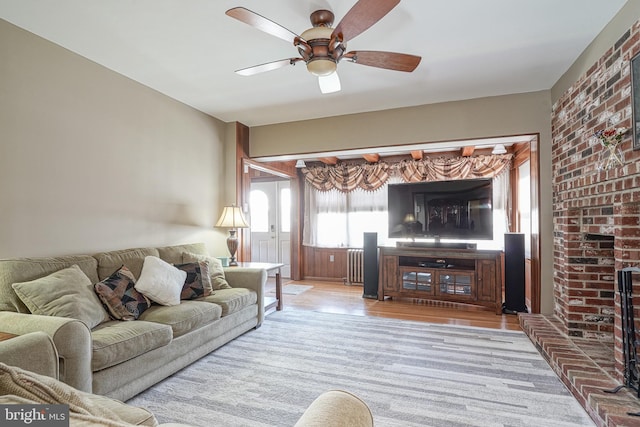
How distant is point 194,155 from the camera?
4.16 m

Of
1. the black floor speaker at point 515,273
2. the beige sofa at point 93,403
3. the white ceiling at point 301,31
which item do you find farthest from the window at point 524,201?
the beige sofa at point 93,403

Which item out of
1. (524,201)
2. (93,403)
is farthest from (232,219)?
(524,201)

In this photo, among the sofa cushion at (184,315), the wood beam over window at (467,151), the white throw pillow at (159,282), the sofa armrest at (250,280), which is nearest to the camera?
the sofa cushion at (184,315)

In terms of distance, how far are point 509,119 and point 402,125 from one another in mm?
1176

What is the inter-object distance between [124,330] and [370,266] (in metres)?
3.62

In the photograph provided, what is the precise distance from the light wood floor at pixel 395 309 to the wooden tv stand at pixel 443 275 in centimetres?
16

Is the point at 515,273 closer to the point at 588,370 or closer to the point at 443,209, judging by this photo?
the point at 443,209

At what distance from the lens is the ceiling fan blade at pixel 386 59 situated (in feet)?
7.39

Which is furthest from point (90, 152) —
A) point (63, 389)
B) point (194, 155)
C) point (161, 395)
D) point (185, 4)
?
point (63, 389)

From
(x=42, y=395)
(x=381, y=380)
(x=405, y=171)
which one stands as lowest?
(x=381, y=380)

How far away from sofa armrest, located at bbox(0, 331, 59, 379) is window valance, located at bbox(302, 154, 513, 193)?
16.9 ft

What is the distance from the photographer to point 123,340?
208 cm

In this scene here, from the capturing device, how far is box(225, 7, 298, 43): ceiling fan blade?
1796mm

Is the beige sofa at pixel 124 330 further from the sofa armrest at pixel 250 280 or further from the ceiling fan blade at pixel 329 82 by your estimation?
the ceiling fan blade at pixel 329 82
